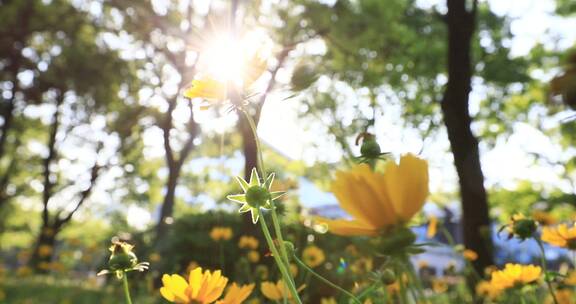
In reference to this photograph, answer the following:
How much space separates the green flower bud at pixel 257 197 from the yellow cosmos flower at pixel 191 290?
0.13m

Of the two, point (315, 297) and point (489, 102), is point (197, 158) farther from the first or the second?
point (315, 297)

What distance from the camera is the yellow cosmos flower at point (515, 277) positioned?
1.12 m

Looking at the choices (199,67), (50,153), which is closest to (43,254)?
(199,67)

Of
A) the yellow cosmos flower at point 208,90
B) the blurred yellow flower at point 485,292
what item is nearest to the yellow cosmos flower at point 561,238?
the blurred yellow flower at point 485,292

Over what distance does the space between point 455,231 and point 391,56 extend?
19192 mm

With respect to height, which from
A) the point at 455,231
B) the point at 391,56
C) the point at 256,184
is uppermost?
the point at 391,56

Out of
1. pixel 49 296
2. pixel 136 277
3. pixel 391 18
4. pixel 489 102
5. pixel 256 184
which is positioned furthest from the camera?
pixel 489 102

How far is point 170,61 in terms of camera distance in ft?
36.6

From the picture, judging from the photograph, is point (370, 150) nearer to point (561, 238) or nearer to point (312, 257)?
point (561, 238)

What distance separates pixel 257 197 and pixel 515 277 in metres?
0.73

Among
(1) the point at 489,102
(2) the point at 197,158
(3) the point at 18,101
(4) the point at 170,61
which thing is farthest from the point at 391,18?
(2) the point at 197,158

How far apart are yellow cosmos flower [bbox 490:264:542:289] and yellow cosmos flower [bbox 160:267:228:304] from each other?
2.13 feet

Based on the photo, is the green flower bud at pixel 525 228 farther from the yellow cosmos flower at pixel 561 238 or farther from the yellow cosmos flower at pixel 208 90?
the yellow cosmos flower at pixel 208 90

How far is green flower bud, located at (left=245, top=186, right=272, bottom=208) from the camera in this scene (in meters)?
0.70
